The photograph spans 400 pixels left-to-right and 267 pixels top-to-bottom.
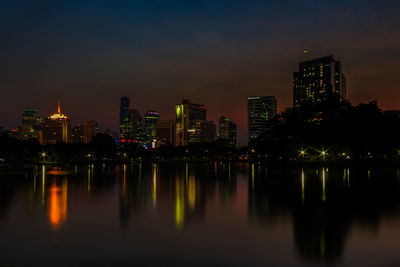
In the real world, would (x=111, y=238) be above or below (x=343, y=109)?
below

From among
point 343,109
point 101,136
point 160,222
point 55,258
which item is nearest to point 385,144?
point 343,109

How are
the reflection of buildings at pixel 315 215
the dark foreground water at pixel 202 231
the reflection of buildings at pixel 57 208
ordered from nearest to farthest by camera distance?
the dark foreground water at pixel 202 231 → the reflection of buildings at pixel 315 215 → the reflection of buildings at pixel 57 208

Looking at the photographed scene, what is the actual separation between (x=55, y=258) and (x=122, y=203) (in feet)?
32.7

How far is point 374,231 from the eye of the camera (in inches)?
502

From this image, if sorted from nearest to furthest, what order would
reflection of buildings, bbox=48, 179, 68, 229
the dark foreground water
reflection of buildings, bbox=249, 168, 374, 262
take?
the dark foreground water, reflection of buildings, bbox=249, 168, 374, 262, reflection of buildings, bbox=48, 179, 68, 229

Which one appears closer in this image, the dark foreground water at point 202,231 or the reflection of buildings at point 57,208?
the dark foreground water at point 202,231

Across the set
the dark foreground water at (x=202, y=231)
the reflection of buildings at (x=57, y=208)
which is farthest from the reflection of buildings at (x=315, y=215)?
the reflection of buildings at (x=57, y=208)

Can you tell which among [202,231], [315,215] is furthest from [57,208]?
[315,215]

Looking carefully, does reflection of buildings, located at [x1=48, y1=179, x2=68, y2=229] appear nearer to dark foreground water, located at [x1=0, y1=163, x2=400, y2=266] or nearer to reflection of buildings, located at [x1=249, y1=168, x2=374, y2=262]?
dark foreground water, located at [x1=0, y1=163, x2=400, y2=266]

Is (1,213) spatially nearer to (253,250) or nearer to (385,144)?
(253,250)

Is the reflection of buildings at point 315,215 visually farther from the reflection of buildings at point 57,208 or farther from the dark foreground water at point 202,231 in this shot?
the reflection of buildings at point 57,208

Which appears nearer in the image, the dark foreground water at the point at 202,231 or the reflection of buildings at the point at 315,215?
the dark foreground water at the point at 202,231

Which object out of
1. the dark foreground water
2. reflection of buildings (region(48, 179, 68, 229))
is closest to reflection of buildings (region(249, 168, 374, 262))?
the dark foreground water

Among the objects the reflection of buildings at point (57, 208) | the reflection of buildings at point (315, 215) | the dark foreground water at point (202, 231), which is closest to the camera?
the dark foreground water at point (202, 231)
